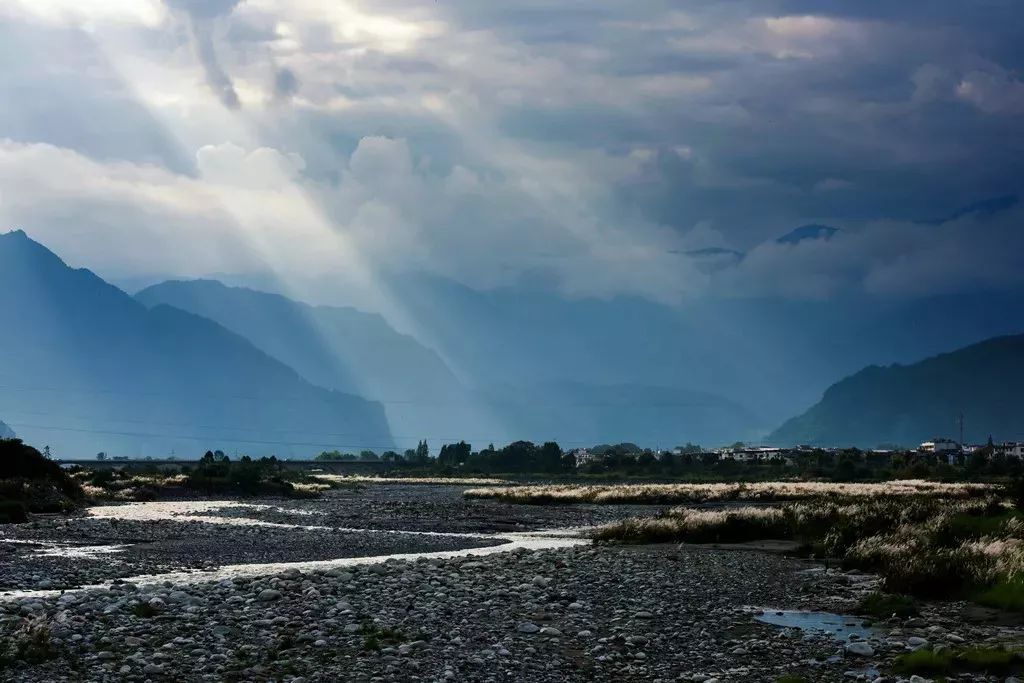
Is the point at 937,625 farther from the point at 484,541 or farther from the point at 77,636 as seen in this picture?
the point at 484,541

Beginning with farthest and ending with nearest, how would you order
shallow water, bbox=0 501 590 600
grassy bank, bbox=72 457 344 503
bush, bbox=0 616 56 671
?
1. grassy bank, bbox=72 457 344 503
2. shallow water, bbox=0 501 590 600
3. bush, bbox=0 616 56 671

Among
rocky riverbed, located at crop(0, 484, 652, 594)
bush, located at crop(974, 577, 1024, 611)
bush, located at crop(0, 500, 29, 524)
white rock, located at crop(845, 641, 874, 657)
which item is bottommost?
white rock, located at crop(845, 641, 874, 657)

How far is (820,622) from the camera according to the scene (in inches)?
1032

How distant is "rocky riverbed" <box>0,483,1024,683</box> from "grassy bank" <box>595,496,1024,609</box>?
1438mm

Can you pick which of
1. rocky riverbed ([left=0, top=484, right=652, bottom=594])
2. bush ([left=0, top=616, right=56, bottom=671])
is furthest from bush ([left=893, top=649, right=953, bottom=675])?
rocky riverbed ([left=0, top=484, right=652, bottom=594])

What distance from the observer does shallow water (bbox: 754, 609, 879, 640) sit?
2438 centimetres

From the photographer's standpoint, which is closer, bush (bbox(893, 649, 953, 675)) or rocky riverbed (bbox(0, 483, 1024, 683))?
bush (bbox(893, 649, 953, 675))

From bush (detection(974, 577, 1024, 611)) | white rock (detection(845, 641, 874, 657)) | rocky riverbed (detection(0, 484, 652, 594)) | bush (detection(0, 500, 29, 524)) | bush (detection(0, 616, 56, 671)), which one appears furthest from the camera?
bush (detection(0, 500, 29, 524))

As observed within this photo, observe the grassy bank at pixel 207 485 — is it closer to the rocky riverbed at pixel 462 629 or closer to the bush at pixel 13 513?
the bush at pixel 13 513

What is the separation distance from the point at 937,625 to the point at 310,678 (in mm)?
14009

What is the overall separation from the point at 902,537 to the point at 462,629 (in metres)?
21.0

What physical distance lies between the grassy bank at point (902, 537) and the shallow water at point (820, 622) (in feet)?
12.4

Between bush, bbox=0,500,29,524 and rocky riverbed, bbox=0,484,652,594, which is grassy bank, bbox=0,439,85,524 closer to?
bush, bbox=0,500,29,524

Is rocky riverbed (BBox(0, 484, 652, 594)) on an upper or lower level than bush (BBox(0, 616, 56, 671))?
upper
